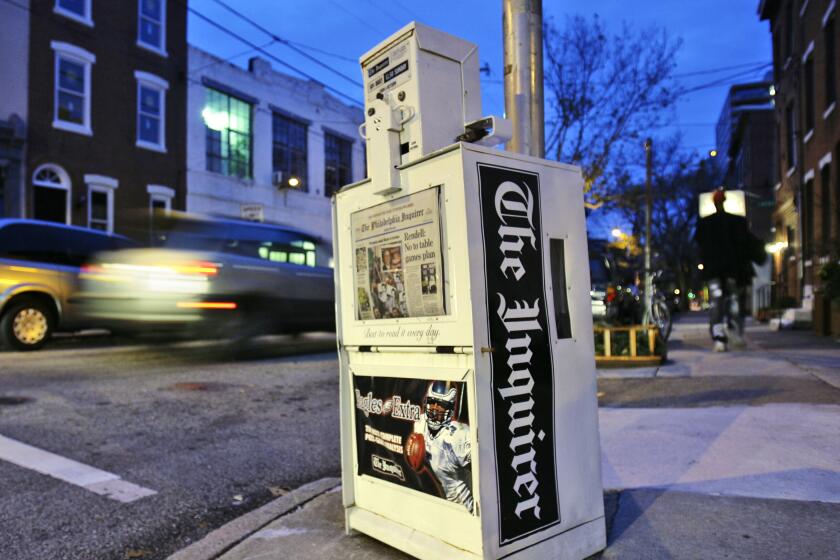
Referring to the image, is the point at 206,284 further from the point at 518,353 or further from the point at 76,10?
the point at 76,10

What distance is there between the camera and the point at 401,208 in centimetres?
277

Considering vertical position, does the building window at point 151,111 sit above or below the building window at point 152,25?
below

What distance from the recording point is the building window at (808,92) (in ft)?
55.8

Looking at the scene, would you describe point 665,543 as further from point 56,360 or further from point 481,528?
point 56,360

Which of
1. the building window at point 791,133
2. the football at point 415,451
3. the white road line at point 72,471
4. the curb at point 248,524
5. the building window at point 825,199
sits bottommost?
the curb at point 248,524

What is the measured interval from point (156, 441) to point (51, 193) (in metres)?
14.4

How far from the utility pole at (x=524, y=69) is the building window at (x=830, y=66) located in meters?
13.2

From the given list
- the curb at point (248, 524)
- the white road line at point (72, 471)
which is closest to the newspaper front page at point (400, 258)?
the curb at point (248, 524)

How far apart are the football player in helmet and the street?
32.6 inches

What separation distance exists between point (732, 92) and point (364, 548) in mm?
73938

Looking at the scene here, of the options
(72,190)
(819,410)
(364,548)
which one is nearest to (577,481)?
(364,548)

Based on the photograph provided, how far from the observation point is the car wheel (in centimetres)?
1012

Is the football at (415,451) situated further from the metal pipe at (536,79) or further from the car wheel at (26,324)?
the car wheel at (26,324)

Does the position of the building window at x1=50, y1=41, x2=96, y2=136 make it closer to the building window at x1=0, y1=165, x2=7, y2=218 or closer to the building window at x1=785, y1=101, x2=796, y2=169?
the building window at x1=0, y1=165, x2=7, y2=218
